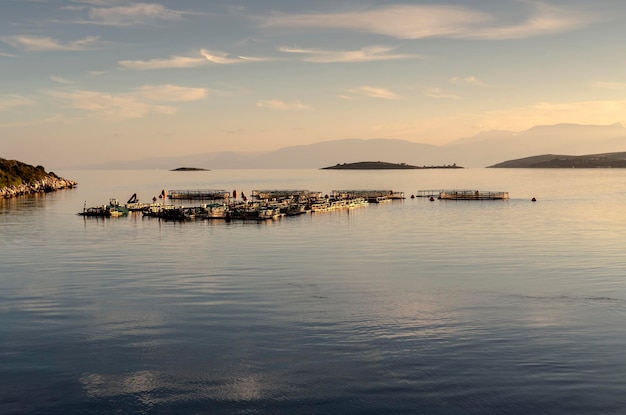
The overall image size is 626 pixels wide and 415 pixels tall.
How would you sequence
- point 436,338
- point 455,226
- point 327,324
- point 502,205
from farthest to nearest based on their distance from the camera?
1. point 502,205
2. point 455,226
3. point 327,324
4. point 436,338

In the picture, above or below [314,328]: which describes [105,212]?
above

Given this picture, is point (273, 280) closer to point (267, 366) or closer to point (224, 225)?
point (267, 366)

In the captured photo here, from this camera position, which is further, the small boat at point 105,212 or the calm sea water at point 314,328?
the small boat at point 105,212

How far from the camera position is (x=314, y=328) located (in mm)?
39281

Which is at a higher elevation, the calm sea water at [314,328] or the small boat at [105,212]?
the small boat at [105,212]

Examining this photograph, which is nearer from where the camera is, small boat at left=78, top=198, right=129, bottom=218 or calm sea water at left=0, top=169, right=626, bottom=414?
calm sea water at left=0, top=169, right=626, bottom=414

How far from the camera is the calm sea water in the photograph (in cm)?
2858

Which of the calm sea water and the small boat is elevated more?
the small boat

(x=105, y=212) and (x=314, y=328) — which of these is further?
(x=105, y=212)

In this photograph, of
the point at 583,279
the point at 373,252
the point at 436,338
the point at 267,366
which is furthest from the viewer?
the point at 373,252

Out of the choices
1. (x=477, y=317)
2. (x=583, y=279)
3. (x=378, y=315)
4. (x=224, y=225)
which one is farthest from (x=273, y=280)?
(x=224, y=225)

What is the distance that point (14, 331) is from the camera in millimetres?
38875

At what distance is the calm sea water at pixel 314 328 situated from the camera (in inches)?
1125

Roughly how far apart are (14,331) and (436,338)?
27.0 meters
